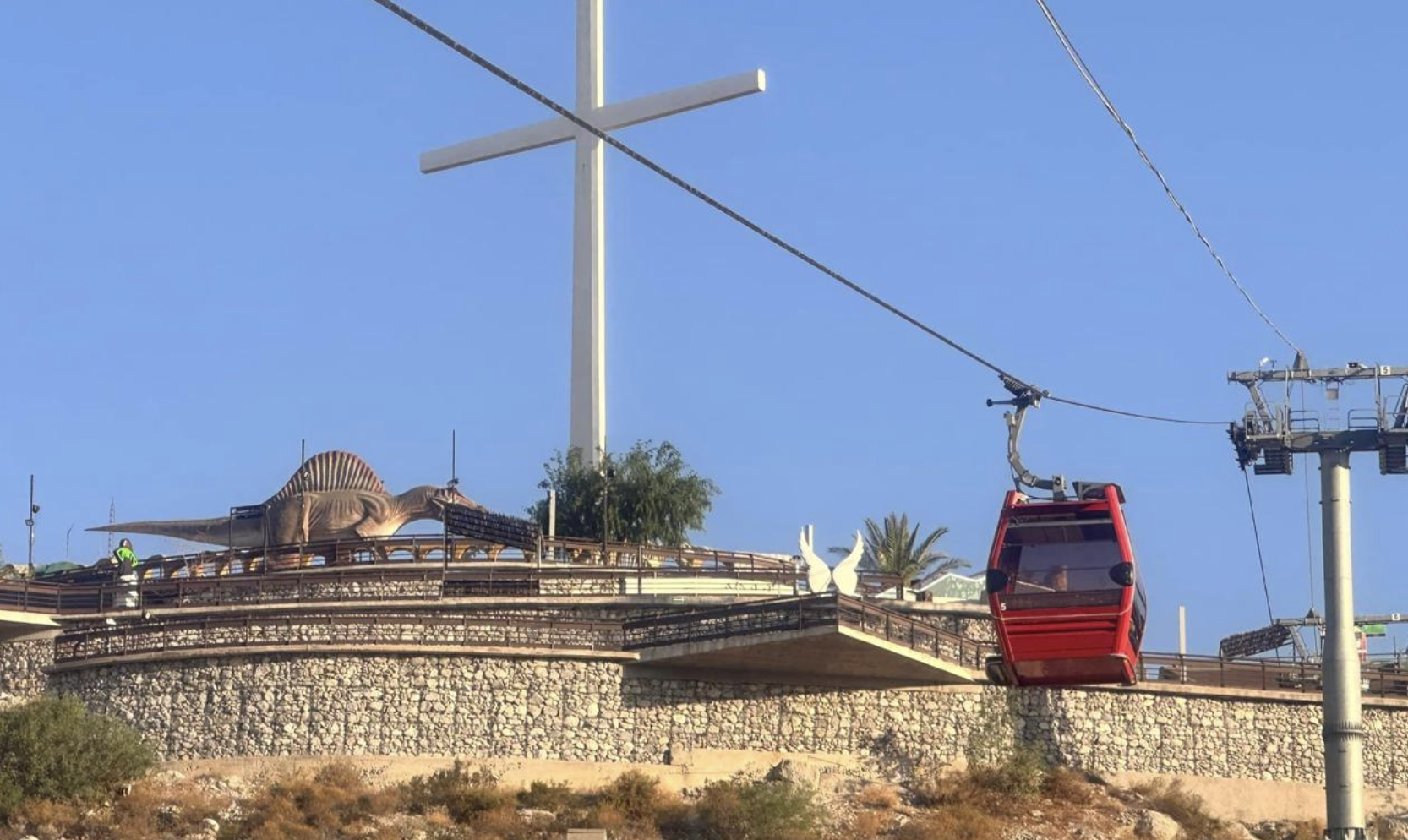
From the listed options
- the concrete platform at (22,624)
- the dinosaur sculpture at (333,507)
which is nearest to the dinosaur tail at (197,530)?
the dinosaur sculpture at (333,507)

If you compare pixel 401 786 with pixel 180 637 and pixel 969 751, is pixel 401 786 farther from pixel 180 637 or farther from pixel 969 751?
→ pixel 969 751

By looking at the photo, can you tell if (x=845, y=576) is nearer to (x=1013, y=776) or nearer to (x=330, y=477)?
(x=1013, y=776)

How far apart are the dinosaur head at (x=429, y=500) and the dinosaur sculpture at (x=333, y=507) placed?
1.0 inches

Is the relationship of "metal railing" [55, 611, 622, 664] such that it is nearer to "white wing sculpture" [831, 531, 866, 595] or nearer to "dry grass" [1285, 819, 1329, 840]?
"white wing sculpture" [831, 531, 866, 595]

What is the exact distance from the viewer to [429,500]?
225 ft

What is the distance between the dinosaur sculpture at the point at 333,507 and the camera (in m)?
67.6

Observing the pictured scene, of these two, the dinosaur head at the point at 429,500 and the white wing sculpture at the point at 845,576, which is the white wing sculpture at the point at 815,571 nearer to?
the white wing sculpture at the point at 845,576

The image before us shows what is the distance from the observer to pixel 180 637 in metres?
51.2

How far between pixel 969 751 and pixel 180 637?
18136 millimetres

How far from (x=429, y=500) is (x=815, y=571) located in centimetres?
1915

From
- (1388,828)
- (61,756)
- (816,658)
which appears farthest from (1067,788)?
(61,756)

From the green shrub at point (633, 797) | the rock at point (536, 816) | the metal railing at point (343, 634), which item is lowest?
the rock at point (536, 816)

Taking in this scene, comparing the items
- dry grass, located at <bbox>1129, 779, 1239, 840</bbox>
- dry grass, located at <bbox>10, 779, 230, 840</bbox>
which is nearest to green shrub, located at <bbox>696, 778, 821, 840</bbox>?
dry grass, located at <bbox>1129, 779, 1239, 840</bbox>

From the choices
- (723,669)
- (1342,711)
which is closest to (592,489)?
(723,669)
